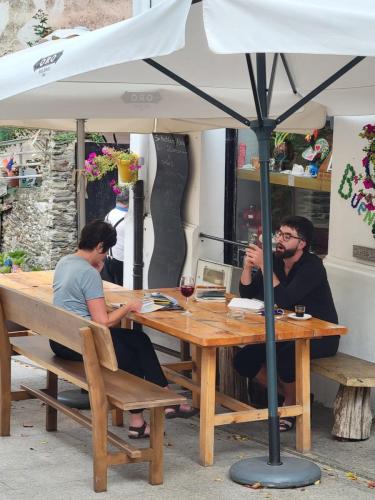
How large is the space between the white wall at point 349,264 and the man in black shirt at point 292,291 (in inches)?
18.9

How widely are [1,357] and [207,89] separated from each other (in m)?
2.44

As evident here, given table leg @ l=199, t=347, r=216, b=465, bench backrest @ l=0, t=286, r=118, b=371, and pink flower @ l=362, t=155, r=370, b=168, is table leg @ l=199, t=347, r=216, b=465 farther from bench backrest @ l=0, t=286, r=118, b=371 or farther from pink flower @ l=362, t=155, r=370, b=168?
pink flower @ l=362, t=155, r=370, b=168

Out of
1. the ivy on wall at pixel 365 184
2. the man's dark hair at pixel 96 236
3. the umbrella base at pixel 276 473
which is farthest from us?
the ivy on wall at pixel 365 184

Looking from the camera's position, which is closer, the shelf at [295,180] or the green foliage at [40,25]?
the shelf at [295,180]

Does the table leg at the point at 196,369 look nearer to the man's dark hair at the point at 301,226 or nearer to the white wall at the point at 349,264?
the white wall at the point at 349,264

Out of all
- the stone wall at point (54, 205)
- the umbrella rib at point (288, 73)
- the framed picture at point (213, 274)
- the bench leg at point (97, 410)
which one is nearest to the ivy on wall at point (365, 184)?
the umbrella rib at point (288, 73)

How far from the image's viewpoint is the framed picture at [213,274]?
320 inches

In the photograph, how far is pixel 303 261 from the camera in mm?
6797

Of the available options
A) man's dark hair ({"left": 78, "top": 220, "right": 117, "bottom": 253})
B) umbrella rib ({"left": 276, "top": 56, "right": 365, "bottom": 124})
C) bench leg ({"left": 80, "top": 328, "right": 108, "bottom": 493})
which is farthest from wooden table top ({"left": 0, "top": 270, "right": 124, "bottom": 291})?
umbrella rib ({"left": 276, "top": 56, "right": 365, "bottom": 124})

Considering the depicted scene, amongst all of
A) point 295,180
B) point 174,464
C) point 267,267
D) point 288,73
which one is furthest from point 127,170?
point 267,267

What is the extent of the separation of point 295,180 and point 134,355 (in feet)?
8.72

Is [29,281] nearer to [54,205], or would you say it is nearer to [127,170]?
[127,170]

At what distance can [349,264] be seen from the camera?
24.1ft

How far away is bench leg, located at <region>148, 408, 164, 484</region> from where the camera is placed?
5.42 meters
